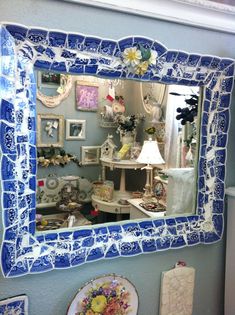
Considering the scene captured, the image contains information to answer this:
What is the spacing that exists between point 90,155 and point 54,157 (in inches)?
5.4

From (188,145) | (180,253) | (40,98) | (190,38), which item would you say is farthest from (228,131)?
(40,98)

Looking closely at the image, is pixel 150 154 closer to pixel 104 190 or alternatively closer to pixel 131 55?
pixel 104 190

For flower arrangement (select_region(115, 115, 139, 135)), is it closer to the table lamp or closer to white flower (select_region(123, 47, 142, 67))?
the table lamp

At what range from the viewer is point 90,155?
1.12m

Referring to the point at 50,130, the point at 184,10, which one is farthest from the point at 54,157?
the point at 184,10

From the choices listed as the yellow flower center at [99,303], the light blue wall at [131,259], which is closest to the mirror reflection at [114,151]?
the light blue wall at [131,259]

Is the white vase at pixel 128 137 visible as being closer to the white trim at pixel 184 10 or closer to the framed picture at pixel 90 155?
the framed picture at pixel 90 155

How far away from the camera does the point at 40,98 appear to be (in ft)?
3.27

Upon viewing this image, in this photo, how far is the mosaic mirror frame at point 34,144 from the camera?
917 mm

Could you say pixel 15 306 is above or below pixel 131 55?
below

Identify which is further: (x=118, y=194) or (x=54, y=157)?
(x=118, y=194)

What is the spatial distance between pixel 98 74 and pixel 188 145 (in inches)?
19.5

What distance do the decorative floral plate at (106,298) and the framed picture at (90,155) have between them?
442 mm

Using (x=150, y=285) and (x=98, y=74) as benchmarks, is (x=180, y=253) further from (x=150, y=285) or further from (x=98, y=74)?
(x=98, y=74)
